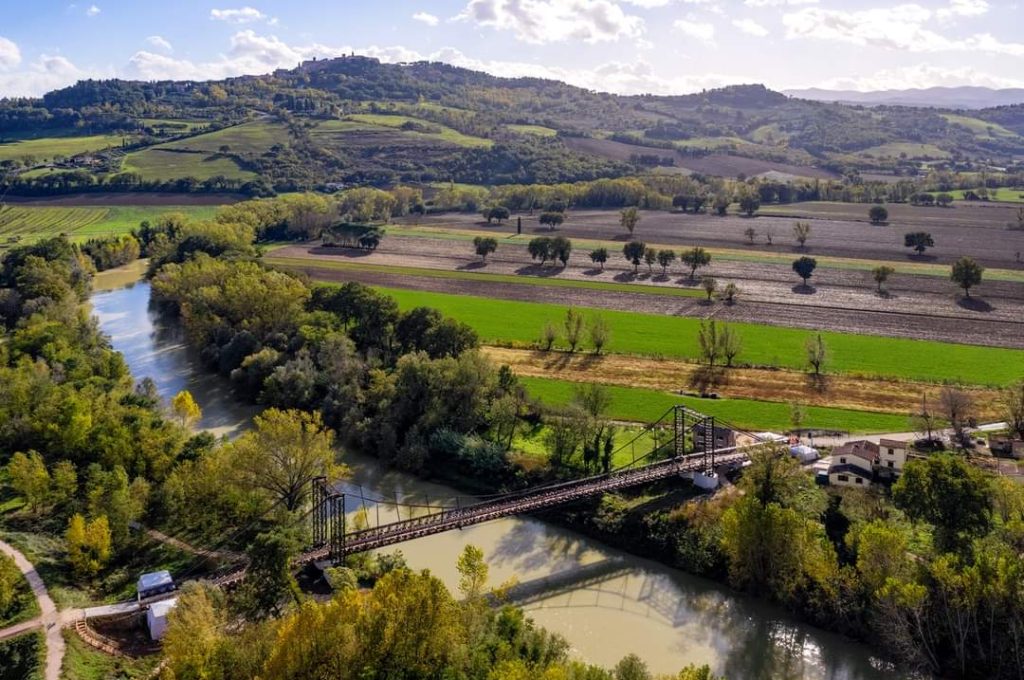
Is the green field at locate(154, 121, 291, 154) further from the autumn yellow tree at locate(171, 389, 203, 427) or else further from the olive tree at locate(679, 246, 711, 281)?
the autumn yellow tree at locate(171, 389, 203, 427)

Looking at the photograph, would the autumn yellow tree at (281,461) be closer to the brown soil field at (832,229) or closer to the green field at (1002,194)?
the brown soil field at (832,229)

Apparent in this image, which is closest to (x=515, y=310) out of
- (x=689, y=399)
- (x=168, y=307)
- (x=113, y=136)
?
(x=689, y=399)

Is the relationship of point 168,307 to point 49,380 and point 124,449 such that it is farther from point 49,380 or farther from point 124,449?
point 124,449

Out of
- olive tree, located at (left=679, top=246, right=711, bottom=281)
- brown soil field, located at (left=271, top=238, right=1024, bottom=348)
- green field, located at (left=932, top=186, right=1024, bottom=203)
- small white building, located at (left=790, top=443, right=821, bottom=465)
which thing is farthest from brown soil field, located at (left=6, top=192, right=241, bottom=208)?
green field, located at (left=932, top=186, right=1024, bottom=203)

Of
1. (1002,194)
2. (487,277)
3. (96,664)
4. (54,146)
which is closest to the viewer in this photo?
(96,664)

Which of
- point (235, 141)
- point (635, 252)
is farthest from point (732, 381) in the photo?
point (235, 141)

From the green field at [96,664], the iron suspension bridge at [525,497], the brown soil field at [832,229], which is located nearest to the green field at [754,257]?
the brown soil field at [832,229]

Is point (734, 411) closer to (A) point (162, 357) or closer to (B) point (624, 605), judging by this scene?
(B) point (624, 605)
